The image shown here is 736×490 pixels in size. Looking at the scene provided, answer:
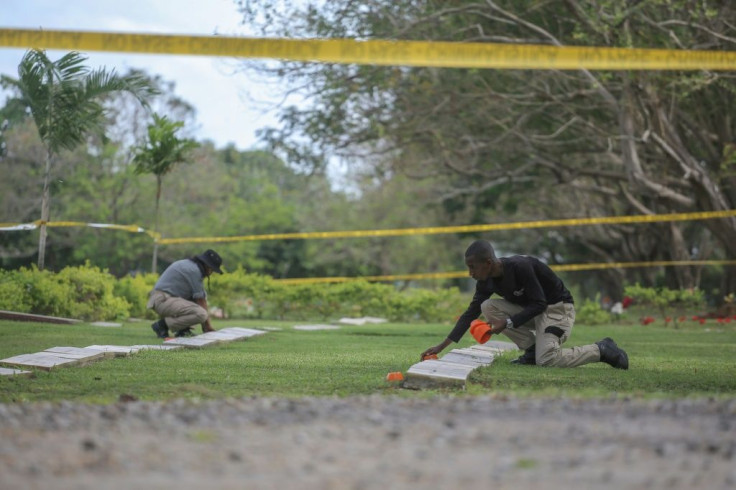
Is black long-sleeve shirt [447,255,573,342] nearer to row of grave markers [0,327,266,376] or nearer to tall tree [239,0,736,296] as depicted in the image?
row of grave markers [0,327,266,376]

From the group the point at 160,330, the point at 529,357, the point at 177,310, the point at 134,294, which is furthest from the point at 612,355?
the point at 134,294

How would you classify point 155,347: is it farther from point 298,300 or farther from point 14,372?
point 298,300

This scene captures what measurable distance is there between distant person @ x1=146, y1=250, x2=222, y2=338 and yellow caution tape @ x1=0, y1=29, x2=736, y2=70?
4374 millimetres

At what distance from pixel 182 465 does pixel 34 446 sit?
2.31ft

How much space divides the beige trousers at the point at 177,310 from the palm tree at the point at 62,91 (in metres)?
4.41

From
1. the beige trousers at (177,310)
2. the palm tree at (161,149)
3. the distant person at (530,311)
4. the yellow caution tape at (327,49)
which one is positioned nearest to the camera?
the yellow caution tape at (327,49)

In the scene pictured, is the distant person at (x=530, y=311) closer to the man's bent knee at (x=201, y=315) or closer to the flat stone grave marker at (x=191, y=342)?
the flat stone grave marker at (x=191, y=342)

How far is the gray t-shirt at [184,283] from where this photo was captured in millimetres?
12078

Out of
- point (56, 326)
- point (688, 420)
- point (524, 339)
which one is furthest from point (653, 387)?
point (56, 326)

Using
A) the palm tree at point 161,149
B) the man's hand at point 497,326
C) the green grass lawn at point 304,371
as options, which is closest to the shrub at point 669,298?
the green grass lawn at point 304,371

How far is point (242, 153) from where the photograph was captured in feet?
206

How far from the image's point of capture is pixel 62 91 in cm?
1602

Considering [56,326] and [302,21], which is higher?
[302,21]

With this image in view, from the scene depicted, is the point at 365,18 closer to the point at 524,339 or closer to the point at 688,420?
the point at 524,339
